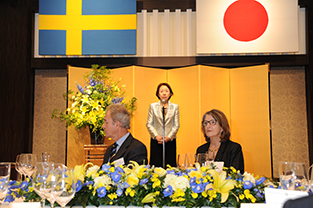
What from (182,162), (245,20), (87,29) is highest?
(245,20)

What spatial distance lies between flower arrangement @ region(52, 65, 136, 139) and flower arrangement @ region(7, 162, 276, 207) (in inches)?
150

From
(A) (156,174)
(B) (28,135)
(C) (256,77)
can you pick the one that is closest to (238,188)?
(A) (156,174)

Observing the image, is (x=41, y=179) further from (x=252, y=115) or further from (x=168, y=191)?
(x=252, y=115)

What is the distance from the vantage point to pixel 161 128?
18.0ft

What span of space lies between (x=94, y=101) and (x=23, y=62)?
1973 millimetres

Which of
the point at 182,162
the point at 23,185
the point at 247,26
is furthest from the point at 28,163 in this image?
the point at 247,26

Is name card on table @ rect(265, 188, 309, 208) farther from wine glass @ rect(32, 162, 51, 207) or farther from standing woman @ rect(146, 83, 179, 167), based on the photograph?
standing woman @ rect(146, 83, 179, 167)

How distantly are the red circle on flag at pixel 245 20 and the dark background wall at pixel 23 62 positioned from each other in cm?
47

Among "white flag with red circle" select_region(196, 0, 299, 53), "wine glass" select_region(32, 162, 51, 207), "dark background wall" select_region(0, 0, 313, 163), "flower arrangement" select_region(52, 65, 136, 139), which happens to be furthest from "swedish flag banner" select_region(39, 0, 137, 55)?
"wine glass" select_region(32, 162, 51, 207)

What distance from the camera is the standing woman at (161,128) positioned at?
17.7 ft

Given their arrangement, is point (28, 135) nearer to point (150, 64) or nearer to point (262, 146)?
point (150, 64)

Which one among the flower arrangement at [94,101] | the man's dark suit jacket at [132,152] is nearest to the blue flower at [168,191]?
the man's dark suit jacket at [132,152]

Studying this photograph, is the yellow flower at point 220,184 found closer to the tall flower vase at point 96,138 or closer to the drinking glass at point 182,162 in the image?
the drinking glass at point 182,162

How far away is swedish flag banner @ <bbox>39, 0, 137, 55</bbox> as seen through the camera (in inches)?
243
